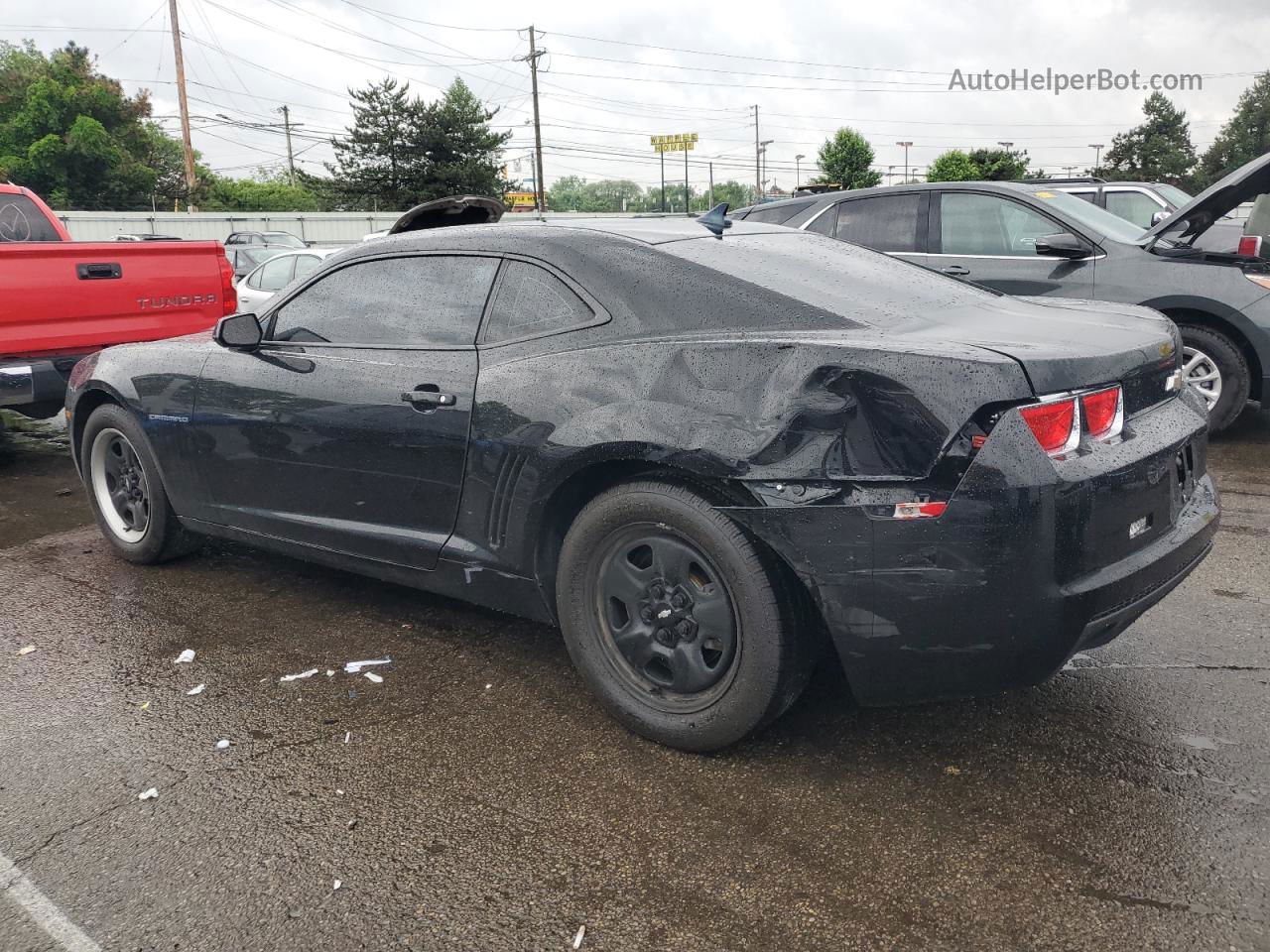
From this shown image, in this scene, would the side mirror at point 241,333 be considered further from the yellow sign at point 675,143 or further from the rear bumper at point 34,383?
the yellow sign at point 675,143

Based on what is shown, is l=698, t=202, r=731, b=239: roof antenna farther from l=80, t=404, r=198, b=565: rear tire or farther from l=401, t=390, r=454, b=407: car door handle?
l=80, t=404, r=198, b=565: rear tire

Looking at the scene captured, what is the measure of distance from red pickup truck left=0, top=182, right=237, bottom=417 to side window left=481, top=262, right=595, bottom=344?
14.5 feet

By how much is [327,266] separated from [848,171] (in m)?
49.8

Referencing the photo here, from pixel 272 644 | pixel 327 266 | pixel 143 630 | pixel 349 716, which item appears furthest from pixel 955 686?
pixel 143 630

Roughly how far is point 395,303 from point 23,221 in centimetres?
613

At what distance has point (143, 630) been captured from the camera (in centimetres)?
412

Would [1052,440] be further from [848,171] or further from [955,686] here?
[848,171]

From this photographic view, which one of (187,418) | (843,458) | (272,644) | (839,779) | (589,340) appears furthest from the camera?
(187,418)

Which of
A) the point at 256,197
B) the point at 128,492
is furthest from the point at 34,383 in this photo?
the point at 256,197

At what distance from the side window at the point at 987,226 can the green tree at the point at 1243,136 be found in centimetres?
8847

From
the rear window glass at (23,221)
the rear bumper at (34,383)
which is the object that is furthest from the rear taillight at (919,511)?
the rear window glass at (23,221)

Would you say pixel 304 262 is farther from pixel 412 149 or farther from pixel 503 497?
pixel 412 149

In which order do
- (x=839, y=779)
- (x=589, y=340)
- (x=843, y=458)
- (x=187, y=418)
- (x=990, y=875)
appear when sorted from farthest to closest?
(x=187, y=418)
(x=589, y=340)
(x=839, y=779)
(x=843, y=458)
(x=990, y=875)

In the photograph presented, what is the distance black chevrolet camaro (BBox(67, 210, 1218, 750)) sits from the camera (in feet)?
8.29
